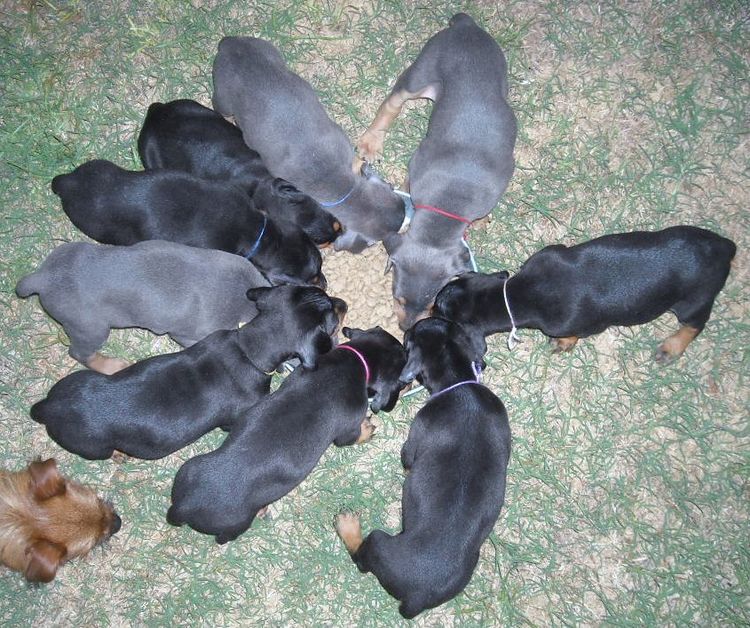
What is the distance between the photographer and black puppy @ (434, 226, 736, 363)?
4.45 metres

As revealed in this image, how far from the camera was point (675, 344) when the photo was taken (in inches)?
199

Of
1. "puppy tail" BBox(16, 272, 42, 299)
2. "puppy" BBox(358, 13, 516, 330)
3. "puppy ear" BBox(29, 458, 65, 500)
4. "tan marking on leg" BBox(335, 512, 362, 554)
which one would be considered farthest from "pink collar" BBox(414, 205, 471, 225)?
"puppy ear" BBox(29, 458, 65, 500)

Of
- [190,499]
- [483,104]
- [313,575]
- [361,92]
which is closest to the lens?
[190,499]

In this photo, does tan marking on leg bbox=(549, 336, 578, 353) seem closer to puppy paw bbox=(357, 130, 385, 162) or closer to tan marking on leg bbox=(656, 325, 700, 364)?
tan marking on leg bbox=(656, 325, 700, 364)

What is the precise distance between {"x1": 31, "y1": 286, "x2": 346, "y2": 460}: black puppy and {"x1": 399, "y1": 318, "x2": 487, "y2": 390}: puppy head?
594mm

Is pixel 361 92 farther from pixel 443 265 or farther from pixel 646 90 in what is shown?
pixel 646 90

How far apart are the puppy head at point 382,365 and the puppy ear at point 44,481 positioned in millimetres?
2259

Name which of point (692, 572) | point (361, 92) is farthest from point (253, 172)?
point (692, 572)

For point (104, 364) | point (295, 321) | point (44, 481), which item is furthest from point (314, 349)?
point (44, 481)

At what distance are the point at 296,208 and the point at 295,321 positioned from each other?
96 cm

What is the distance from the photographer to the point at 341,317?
475cm

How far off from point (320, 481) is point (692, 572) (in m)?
3.05

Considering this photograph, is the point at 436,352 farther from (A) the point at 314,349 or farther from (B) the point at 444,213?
(B) the point at 444,213

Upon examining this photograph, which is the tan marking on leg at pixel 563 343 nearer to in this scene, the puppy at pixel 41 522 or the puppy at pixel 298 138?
the puppy at pixel 298 138
